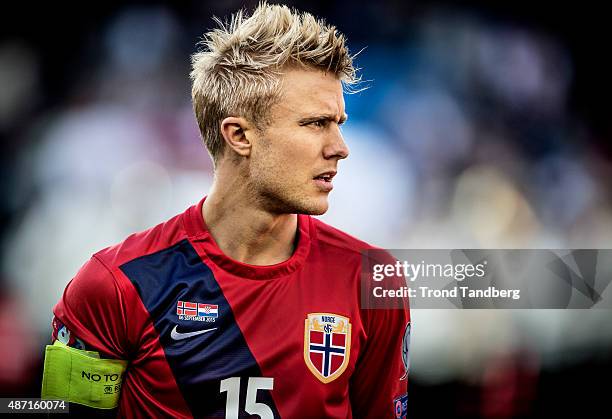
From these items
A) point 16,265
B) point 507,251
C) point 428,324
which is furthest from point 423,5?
point 16,265

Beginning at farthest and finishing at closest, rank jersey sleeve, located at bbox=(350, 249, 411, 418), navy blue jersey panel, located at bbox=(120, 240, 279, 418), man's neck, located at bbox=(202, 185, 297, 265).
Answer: jersey sleeve, located at bbox=(350, 249, 411, 418) < man's neck, located at bbox=(202, 185, 297, 265) < navy blue jersey panel, located at bbox=(120, 240, 279, 418)

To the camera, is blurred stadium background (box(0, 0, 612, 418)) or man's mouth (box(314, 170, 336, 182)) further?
blurred stadium background (box(0, 0, 612, 418))

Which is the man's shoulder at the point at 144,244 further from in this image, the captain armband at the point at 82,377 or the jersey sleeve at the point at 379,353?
the jersey sleeve at the point at 379,353

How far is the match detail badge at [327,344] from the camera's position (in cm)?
254

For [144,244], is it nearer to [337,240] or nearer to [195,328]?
[195,328]

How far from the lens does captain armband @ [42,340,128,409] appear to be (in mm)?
2510

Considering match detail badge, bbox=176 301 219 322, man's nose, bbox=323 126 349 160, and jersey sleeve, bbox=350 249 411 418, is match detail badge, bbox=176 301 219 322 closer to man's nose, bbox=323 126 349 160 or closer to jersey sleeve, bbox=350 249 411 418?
jersey sleeve, bbox=350 249 411 418

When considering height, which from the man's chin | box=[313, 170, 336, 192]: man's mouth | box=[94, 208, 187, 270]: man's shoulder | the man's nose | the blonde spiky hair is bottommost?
box=[94, 208, 187, 270]: man's shoulder

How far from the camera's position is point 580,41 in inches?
255

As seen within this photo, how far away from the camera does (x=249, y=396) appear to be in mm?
2494

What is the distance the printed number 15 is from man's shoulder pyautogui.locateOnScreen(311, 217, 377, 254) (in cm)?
57

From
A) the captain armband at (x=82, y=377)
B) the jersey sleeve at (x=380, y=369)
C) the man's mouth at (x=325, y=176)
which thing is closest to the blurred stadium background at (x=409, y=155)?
the jersey sleeve at (x=380, y=369)

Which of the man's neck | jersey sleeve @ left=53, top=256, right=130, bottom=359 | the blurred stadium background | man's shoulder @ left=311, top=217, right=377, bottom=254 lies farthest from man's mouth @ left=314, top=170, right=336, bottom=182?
the blurred stadium background

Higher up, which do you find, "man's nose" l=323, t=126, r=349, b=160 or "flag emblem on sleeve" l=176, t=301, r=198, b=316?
"man's nose" l=323, t=126, r=349, b=160
